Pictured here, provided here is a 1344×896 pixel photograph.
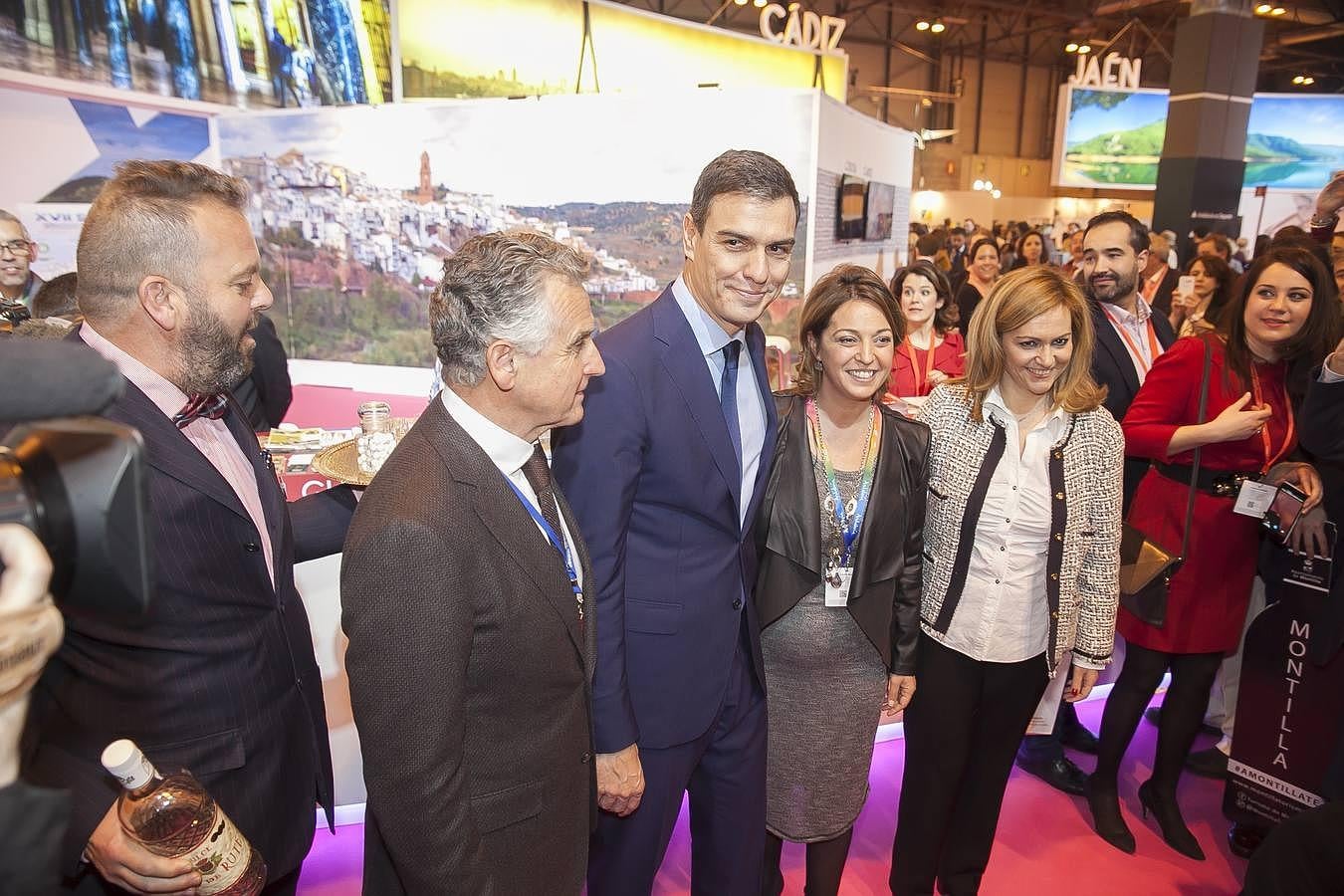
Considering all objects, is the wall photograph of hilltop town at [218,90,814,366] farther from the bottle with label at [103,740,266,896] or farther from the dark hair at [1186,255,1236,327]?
the bottle with label at [103,740,266,896]

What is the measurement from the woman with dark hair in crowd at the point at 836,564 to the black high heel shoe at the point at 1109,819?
48.8 inches

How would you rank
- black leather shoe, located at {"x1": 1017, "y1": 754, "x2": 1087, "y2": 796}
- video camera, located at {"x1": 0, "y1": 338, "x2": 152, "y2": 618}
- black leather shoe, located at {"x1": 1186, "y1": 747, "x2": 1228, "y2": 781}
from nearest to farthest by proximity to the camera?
video camera, located at {"x1": 0, "y1": 338, "x2": 152, "y2": 618}, black leather shoe, located at {"x1": 1017, "y1": 754, "x2": 1087, "y2": 796}, black leather shoe, located at {"x1": 1186, "y1": 747, "x2": 1228, "y2": 781}

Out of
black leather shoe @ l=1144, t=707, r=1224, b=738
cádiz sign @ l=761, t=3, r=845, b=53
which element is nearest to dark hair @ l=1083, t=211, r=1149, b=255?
black leather shoe @ l=1144, t=707, r=1224, b=738

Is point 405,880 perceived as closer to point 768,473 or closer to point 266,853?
point 266,853

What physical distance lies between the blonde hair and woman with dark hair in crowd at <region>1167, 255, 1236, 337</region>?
2.94 m

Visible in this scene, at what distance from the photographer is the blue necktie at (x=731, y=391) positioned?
1.86 m

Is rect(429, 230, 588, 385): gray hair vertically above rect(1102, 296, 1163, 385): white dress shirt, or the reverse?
rect(429, 230, 588, 385): gray hair

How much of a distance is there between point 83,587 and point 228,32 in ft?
20.4

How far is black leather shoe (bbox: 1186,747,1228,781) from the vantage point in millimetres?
3248

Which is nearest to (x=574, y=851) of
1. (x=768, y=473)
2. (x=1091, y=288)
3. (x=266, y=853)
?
(x=266, y=853)

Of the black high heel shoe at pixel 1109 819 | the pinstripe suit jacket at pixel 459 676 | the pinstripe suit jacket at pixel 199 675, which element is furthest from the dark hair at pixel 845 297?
the black high heel shoe at pixel 1109 819

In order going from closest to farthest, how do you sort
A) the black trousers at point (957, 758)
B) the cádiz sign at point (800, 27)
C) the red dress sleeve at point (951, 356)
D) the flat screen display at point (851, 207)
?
the black trousers at point (957, 758) → the red dress sleeve at point (951, 356) → the flat screen display at point (851, 207) → the cádiz sign at point (800, 27)

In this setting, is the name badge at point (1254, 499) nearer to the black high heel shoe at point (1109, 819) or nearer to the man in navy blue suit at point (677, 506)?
the black high heel shoe at point (1109, 819)

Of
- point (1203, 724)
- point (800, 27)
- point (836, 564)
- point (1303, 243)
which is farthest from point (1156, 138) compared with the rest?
point (836, 564)
